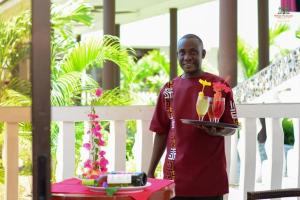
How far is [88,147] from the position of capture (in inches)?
98.8

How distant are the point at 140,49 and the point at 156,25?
8.01 ft

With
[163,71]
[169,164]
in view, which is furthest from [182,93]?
[163,71]

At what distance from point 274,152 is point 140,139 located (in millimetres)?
864

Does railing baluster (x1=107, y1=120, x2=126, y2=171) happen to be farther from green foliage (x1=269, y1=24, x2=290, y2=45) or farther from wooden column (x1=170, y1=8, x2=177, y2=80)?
green foliage (x1=269, y1=24, x2=290, y2=45)

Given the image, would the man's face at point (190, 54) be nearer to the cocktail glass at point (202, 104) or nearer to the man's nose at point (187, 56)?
the man's nose at point (187, 56)

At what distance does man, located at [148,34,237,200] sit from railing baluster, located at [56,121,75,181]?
76 centimetres

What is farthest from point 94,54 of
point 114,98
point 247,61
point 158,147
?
point 247,61

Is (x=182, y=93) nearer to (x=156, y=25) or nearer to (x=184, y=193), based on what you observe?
(x=184, y=193)

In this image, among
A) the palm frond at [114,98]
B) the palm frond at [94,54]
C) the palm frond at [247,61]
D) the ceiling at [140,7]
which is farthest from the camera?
the palm frond at [247,61]

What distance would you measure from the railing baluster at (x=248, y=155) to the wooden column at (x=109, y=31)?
7.42 meters

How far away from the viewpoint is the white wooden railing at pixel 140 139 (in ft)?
10.7

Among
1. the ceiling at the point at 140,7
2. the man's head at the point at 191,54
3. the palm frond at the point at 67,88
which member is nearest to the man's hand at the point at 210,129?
the man's head at the point at 191,54

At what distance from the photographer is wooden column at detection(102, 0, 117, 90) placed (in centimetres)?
1123

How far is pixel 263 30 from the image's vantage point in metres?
12.8
